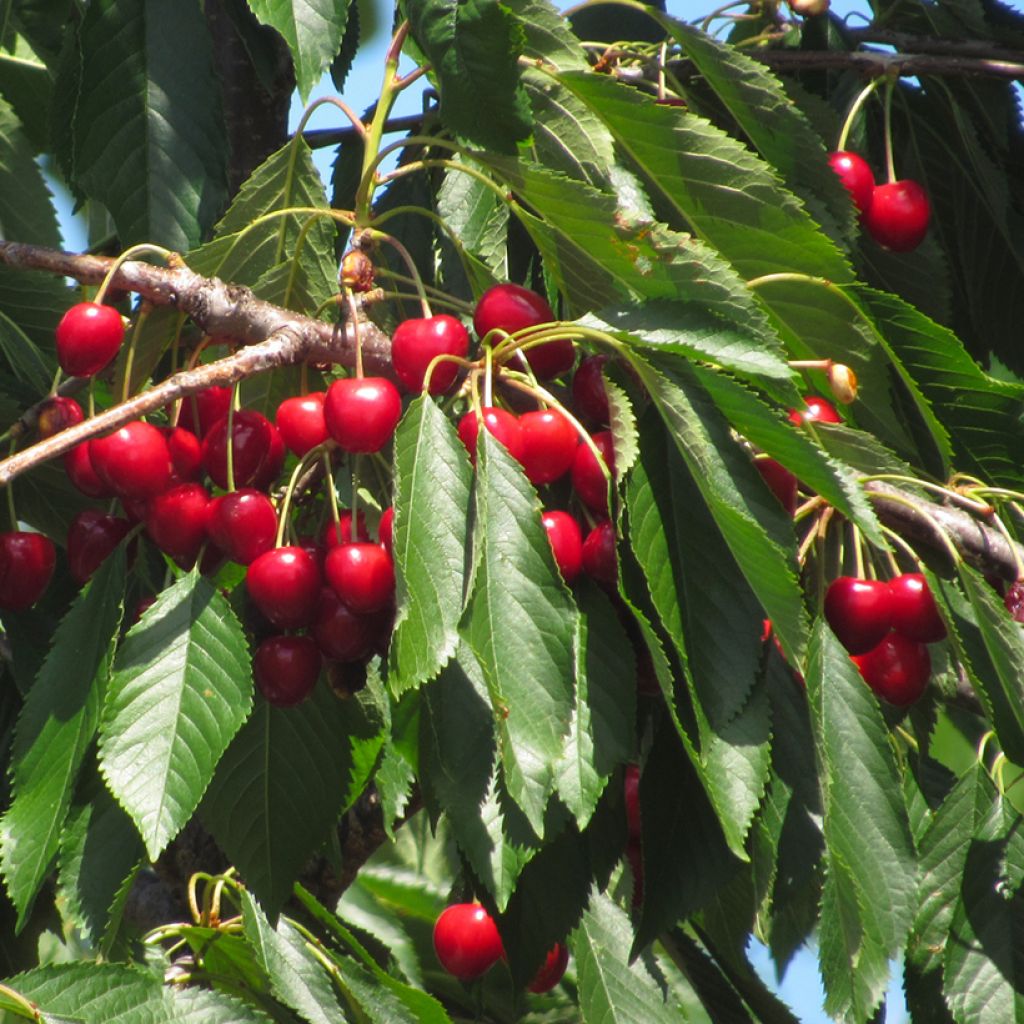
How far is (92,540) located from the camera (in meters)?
1.52

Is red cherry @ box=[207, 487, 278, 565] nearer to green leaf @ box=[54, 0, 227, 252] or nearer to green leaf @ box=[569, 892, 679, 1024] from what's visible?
green leaf @ box=[54, 0, 227, 252]

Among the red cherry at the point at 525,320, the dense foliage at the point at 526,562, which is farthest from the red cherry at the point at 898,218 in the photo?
the red cherry at the point at 525,320

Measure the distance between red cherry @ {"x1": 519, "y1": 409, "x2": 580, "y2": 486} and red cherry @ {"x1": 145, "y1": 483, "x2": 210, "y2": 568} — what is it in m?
0.34

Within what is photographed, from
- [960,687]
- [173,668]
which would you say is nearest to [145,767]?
[173,668]

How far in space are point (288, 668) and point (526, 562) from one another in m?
0.32

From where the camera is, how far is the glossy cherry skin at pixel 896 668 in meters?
1.49

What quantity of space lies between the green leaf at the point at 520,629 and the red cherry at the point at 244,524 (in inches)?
10.9

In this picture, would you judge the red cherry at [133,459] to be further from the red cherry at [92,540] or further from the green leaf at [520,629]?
the green leaf at [520,629]

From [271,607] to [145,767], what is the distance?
0.60ft

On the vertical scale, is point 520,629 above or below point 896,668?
above

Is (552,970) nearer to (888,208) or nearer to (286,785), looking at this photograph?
(286,785)

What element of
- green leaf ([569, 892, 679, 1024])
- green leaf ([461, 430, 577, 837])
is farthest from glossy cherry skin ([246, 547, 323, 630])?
green leaf ([569, 892, 679, 1024])

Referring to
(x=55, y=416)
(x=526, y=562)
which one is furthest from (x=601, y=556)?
(x=55, y=416)

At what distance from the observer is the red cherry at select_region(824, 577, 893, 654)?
139 cm
